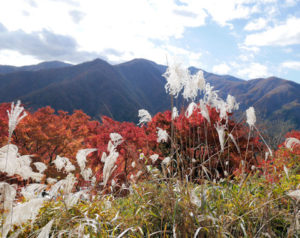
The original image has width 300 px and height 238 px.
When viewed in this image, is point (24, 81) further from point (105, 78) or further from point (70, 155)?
point (70, 155)

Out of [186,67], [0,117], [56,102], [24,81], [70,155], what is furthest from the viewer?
[24,81]

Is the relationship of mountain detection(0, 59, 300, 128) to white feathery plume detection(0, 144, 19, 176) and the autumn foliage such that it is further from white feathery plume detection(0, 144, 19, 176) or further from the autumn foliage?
white feathery plume detection(0, 144, 19, 176)

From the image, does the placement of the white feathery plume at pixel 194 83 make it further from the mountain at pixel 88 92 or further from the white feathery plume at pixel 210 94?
the mountain at pixel 88 92

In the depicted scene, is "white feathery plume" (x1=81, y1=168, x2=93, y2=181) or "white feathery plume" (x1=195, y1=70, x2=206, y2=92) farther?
"white feathery plume" (x1=195, y1=70, x2=206, y2=92)

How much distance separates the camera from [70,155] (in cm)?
1266

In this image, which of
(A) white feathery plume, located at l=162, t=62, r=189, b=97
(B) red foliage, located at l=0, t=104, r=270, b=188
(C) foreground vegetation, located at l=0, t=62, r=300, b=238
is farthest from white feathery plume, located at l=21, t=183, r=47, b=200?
(B) red foliage, located at l=0, t=104, r=270, b=188

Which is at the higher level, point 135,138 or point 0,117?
point 0,117

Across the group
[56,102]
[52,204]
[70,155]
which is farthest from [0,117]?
[56,102]

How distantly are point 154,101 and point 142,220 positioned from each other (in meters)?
165

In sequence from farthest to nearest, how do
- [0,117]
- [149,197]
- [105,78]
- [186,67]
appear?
[105,78] < [0,117] < [149,197] < [186,67]

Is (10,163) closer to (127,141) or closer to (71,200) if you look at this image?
(71,200)

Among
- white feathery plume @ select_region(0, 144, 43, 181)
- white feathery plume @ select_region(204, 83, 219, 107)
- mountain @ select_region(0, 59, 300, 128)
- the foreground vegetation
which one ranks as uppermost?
mountain @ select_region(0, 59, 300, 128)

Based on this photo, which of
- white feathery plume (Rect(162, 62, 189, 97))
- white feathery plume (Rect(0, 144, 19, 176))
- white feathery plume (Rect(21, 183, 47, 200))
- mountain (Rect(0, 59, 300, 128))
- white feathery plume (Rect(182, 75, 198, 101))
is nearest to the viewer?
white feathery plume (Rect(0, 144, 19, 176))

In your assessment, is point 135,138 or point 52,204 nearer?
point 52,204
